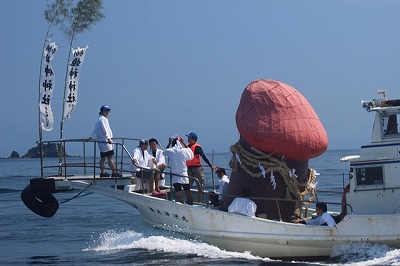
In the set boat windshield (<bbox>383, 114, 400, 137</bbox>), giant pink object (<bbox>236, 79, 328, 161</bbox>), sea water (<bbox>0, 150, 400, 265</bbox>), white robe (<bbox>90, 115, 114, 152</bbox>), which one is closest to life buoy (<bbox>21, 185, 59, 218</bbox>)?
sea water (<bbox>0, 150, 400, 265</bbox>)

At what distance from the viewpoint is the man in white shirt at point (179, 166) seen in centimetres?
1623

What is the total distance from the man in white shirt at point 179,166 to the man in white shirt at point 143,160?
3.10ft

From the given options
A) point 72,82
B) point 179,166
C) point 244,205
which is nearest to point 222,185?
point 179,166

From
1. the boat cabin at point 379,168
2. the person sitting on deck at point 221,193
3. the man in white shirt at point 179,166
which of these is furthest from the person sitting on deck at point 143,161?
the boat cabin at point 379,168

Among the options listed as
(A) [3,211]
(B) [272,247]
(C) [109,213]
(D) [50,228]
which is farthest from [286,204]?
(A) [3,211]

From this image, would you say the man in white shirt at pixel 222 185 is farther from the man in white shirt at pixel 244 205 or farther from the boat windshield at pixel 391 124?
the boat windshield at pixel 391 124

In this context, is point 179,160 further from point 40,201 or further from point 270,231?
point 40,201

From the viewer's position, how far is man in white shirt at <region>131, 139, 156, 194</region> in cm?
1714

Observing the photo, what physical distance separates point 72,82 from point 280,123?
6.82 meters

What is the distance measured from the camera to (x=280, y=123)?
15008mm

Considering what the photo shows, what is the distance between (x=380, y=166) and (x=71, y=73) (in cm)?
887

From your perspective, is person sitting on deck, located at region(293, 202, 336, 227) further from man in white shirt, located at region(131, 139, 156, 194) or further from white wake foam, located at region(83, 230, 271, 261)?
man in white shirt, located at region(131, 139, 156, 194)

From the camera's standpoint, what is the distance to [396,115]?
1466 cm

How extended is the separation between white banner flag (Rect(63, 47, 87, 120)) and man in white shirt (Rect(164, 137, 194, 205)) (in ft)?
13.4
